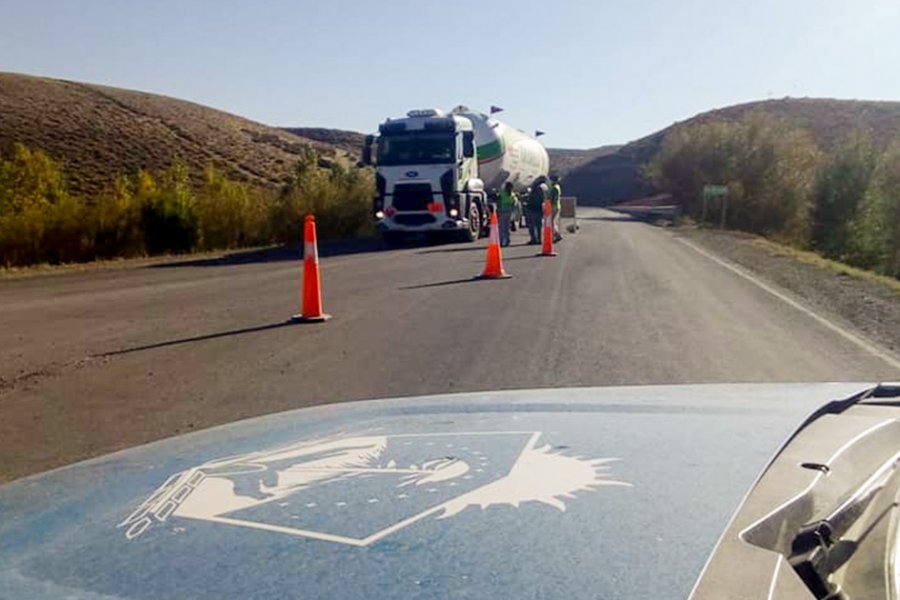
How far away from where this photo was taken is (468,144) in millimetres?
30969

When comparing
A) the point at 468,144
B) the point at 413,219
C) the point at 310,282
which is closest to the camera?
the point at 310,282

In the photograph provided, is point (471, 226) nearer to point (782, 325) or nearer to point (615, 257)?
point (615, 257)

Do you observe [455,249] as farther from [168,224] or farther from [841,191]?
[841,191]

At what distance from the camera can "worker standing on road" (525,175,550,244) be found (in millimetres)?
27766

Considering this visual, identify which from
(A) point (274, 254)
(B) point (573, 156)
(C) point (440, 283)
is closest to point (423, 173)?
(A) point (274, 254)

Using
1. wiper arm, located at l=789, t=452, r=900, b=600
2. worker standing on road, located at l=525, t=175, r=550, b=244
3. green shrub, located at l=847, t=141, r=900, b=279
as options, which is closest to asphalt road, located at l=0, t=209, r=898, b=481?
wiper arm, located at l=789, t=452, r=900, b=600

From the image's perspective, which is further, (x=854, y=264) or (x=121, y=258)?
(x=854, y=264)

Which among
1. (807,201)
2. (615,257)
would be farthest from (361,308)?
(807,201)

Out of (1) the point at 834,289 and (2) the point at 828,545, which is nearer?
(2) the point at 828,545

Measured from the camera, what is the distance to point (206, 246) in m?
34.9

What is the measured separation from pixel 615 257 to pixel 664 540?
73.3 feet

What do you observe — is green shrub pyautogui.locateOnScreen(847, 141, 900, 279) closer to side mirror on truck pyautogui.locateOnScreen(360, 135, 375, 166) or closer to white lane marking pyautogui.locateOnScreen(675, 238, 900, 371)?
white lane marking pyautogui.locateOnScreen(675, 238, 900, 371)

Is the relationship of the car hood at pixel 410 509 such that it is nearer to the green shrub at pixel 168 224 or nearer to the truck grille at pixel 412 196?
the truck grille at pixel 412 196

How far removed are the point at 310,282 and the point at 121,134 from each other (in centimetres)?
6886
